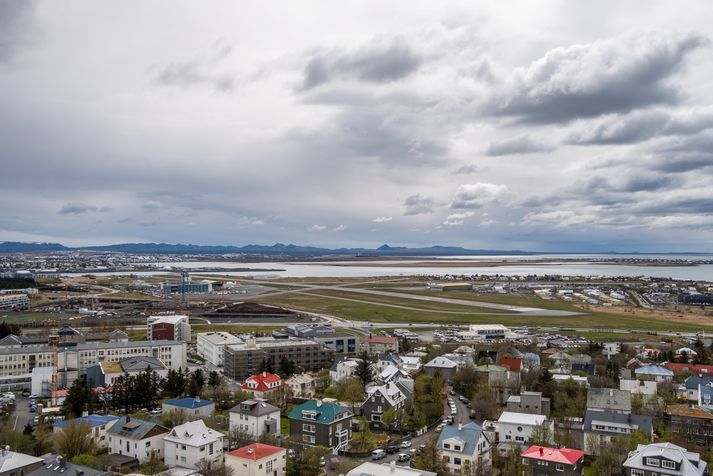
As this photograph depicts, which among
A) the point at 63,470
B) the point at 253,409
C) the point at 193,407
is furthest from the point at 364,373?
the point at 63,470

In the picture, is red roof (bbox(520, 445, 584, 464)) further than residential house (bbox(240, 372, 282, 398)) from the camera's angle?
No

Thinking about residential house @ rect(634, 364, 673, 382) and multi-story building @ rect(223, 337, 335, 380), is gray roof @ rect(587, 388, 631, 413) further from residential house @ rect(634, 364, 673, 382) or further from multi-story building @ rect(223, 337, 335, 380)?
multi-story building @ rect(223, 337, 335, 380)

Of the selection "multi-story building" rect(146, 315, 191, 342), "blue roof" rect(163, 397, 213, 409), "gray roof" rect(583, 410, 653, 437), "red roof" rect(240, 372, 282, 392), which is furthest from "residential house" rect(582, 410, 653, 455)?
"multi-story building" rect(146, 315, 191, 342)

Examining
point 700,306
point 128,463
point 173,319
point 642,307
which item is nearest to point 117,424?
point 128,463

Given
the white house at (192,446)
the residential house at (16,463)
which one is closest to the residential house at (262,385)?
the white house at (192,446)

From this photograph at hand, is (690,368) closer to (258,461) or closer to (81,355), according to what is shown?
(258,461)
